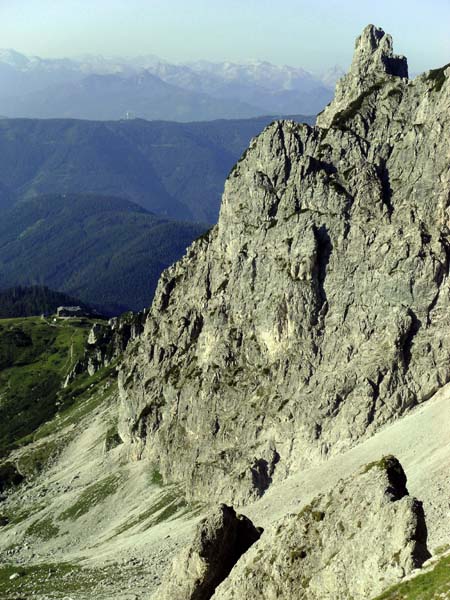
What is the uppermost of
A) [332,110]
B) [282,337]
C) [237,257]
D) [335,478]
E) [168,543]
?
[332,110]

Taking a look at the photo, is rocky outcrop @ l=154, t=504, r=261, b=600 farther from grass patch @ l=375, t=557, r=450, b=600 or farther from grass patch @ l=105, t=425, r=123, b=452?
grass patch @ l=105, t=425, r=123, b=452

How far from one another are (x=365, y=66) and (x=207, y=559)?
156m

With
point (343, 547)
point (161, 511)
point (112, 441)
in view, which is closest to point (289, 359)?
point (161, 511)

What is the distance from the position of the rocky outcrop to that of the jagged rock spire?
5344 inches

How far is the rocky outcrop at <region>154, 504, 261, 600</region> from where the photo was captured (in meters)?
59.3

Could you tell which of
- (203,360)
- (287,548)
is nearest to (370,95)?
(203,360)

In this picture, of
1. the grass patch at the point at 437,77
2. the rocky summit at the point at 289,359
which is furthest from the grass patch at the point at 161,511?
the grass patch at the point at 437,77

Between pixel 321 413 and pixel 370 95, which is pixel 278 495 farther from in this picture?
pixel 370 95

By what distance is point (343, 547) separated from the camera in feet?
158

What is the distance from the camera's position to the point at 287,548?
51.8 metres

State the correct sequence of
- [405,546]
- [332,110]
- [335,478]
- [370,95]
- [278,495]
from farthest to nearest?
[332,110]
[370,95]
[278,495]
[335,478]
[405,546]

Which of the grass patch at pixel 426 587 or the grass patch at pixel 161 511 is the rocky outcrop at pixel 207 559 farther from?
the grass patch at pixel 161 511

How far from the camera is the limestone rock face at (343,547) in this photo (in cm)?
4566

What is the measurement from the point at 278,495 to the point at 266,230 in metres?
54.4
